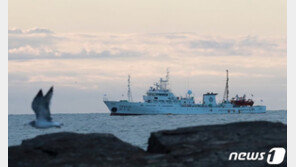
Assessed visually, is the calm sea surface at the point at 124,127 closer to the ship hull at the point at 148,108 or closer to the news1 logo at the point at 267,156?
the news1 logo at the point at 267,156

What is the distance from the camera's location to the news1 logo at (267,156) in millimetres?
19203

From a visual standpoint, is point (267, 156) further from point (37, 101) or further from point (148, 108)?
point (148, 108)

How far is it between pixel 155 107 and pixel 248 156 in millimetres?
117396

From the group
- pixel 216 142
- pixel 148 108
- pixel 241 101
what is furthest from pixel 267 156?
pixel 241 101

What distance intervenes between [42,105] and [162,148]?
14.0 ft

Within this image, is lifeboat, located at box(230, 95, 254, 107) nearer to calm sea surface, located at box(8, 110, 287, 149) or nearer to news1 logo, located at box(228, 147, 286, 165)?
calm sea surface, located at box(8, 110, 287, 149)

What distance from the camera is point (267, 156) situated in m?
19.5

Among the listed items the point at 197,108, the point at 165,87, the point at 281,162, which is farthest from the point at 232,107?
the point at 281,162

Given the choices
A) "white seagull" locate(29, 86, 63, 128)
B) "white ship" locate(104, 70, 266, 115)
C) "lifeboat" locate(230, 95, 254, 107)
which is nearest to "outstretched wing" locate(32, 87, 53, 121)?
"white seagull" locate(29, 86, 63, 128)

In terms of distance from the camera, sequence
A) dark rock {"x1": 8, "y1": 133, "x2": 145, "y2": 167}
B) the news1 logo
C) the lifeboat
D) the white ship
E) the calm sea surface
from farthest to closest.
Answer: the lifeboat
the white ship
the calm sea surface
the news1 logo
dark rock {"x1": 8, "y1": 133, "x2": 145, "y2": 167}

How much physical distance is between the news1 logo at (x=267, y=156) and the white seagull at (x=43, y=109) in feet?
20.2

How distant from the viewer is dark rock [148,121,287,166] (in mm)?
19008

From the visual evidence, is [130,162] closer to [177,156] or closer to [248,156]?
[177,156]

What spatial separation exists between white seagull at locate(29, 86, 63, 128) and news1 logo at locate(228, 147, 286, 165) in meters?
6.14
